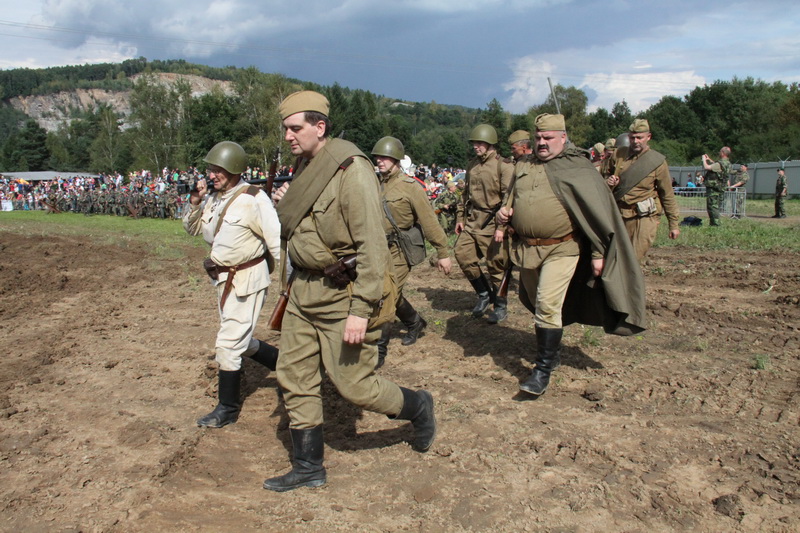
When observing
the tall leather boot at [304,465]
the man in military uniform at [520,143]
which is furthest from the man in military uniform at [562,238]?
the man in military uniform at [520,143]

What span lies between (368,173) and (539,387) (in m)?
2.33

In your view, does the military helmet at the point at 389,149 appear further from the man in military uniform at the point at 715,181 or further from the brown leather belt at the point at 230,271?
the man in military uniform at the point at 715,181

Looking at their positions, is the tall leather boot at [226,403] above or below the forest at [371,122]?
below

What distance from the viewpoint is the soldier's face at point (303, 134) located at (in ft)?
11.3

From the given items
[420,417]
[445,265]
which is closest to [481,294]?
[445,265]

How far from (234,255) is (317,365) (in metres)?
1.15

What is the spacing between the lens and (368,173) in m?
3.44

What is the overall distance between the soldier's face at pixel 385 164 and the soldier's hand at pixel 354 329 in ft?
10.0

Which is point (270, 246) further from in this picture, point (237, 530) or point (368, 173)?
point (237, 530)

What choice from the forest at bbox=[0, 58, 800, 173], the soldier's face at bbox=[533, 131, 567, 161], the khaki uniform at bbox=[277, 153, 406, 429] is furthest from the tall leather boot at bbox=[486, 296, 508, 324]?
the forest at bbox=[0, 58, 800, 173]

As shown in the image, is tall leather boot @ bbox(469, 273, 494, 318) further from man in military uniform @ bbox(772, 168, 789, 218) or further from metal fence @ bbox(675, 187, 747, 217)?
man in military uniform @ bbox(772, 168, 789, 218)

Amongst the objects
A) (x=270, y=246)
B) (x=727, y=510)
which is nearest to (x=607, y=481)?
(x=727, y=510)

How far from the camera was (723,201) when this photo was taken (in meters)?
20.5

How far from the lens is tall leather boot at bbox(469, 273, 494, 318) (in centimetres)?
754
